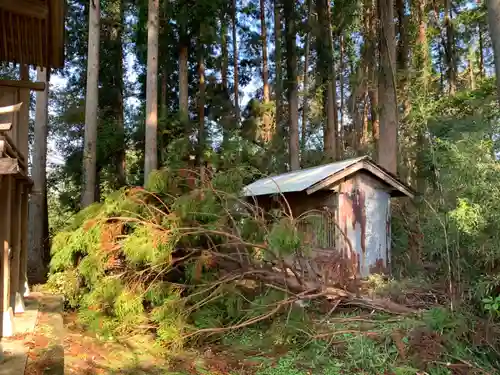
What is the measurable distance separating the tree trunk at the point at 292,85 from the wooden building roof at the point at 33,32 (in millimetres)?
10869

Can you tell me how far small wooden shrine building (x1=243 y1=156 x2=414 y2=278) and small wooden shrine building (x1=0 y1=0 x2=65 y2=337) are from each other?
200 inches

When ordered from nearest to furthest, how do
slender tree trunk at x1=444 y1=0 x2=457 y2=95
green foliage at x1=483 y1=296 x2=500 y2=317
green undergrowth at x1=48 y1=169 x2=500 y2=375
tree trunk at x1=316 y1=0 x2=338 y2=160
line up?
green foliage at x1=483 y1=296 x2=500 y2=317
green undergrowth at x1=48 y1=169 x2=500 y2=375
tree trunk at x1=316 y1=0 x2=338 y2=160
slender tree trunk at x1=444 y1=0 x2=457 y2=95

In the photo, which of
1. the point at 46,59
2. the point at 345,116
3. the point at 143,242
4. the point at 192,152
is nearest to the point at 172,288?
the point at 143,242

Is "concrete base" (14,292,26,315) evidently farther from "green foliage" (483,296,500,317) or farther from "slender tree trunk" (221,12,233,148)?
"slender tree trunk" (221,12,233,148)

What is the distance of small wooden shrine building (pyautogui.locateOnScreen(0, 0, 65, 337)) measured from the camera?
4781 millimetres

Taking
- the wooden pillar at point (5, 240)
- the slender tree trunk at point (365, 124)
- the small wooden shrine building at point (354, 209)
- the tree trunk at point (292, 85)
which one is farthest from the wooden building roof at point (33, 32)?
the slender tree trunk at point (365, 124)

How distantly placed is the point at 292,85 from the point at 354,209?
7.92m

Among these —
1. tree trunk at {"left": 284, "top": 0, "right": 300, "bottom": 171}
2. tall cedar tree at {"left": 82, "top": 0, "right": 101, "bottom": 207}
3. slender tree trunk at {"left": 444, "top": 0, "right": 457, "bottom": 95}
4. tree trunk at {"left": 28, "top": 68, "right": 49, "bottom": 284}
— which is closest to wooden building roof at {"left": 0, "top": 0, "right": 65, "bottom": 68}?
tall cedar tree at {"left": 82, "top": 0, "right": 101, "bottom": 207}

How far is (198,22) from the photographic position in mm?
14586

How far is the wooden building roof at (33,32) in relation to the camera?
474cm

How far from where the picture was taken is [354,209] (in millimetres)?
9797

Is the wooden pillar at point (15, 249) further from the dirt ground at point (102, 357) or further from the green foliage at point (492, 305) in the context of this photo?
the green foliage at point (492, 305)

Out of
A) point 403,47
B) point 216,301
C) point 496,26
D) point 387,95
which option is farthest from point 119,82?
point 496,26

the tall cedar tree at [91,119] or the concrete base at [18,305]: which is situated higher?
the tall cedar tree at [91,119]
